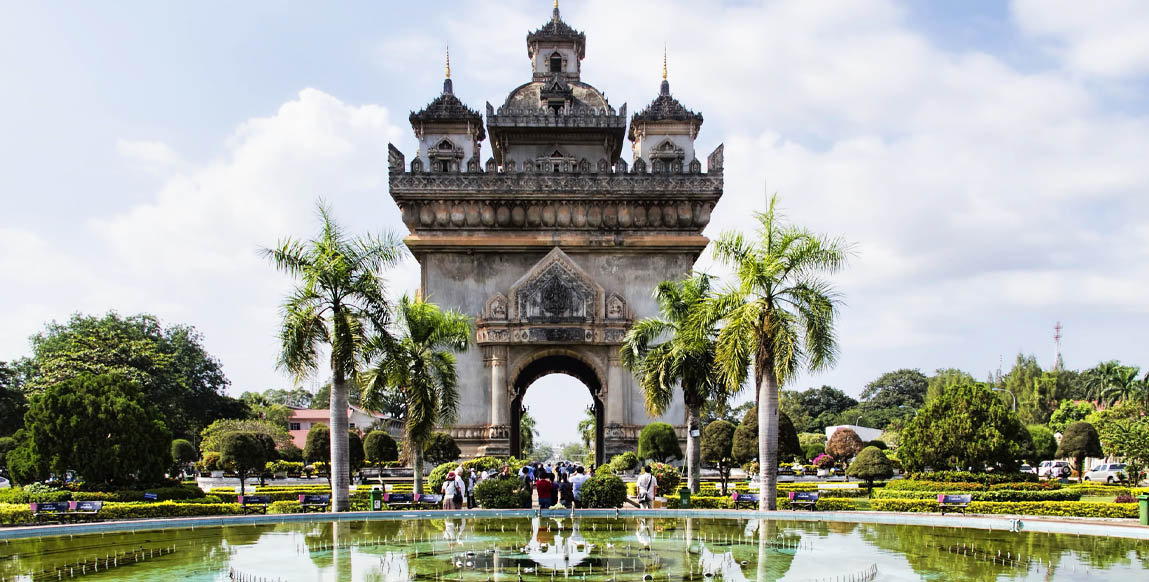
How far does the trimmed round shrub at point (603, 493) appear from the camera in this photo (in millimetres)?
22312

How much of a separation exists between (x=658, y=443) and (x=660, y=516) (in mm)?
14187

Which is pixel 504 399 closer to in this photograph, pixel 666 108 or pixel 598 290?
pixel 598 290

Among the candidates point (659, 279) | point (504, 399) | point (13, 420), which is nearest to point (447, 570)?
point (504, 399)

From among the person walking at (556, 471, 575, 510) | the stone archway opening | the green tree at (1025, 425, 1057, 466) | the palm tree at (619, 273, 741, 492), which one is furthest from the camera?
the green tree at (1025, 425, 1057, 466)

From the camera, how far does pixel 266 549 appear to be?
49.2ft

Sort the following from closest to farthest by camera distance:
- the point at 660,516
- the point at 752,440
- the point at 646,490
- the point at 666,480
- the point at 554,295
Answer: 1. the point at 660,516
2. the point at 646,490
3. the point at 666,480
4. the point at 752,440
5. the point at 554,295

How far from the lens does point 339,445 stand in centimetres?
2233

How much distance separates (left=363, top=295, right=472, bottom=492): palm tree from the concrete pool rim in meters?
4.36

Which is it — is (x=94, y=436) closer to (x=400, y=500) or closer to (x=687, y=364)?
(x=400, y=500)

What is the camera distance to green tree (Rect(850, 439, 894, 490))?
29844 millimetres

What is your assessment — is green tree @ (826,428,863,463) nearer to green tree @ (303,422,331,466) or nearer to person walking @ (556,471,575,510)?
green tree @ (303,422,331,466)

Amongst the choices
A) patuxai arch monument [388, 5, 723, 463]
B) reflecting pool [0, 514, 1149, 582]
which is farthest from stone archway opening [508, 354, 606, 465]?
reflecting pool [0, 514, 1149, 582]

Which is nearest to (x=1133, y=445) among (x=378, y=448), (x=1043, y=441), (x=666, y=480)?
(x=666, y=480)

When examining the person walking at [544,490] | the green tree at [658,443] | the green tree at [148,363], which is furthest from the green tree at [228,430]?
the person walking at [544,490]
